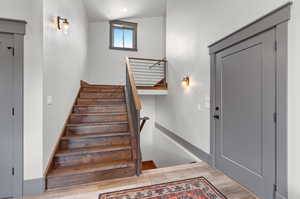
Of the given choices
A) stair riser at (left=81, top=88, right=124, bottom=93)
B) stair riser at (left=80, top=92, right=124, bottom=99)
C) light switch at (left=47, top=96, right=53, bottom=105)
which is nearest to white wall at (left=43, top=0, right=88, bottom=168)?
light switch at (left=47, top=96, right=53, bottom=105)

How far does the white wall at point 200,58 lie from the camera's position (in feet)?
5.32

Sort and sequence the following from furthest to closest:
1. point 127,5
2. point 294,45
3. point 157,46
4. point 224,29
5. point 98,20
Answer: point 157,46 → point 98,20 → point 127,5 → point 224,29 → point 294,45

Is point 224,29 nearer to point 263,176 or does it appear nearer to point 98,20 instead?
point 263,176

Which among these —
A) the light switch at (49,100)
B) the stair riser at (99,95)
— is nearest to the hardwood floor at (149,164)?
the stair riser at (99,95)

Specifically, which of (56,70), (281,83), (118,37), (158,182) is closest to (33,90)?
(56,70)

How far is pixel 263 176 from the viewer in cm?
197

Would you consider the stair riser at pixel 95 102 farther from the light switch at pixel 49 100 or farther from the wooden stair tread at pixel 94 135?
the light switch at pixel 49 100

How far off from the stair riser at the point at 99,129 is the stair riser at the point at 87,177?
3.16 ft

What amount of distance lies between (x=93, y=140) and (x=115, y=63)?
3.99 metres

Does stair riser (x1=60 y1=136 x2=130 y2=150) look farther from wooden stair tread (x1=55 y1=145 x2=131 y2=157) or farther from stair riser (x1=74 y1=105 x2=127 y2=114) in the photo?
stair riser (x1=74 y1=105 x2=127 y2=114)

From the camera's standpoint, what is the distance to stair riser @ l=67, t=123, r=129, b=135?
3.13m

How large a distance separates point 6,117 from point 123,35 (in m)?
5.24

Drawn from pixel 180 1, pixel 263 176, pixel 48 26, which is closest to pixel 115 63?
pixel 180 1

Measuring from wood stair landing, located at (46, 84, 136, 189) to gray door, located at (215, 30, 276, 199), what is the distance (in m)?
1.58
